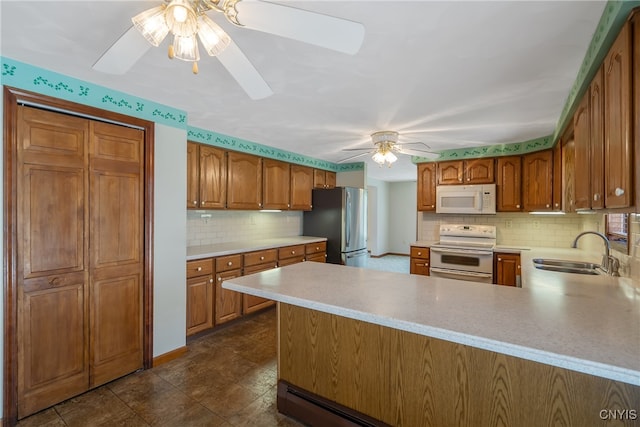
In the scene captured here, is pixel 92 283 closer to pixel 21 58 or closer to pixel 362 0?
pixel 21 58

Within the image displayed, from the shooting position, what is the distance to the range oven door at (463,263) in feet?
12.6

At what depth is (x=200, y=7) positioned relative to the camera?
1126 millimetres

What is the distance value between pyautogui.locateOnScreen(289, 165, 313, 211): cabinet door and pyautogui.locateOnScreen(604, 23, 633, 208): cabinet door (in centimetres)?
363

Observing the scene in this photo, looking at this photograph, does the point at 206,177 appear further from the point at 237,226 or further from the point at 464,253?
the point at 464,253

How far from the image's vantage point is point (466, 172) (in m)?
4.32

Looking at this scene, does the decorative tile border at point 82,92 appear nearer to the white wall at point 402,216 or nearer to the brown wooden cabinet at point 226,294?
the brown wooden cabinet at point 226,294

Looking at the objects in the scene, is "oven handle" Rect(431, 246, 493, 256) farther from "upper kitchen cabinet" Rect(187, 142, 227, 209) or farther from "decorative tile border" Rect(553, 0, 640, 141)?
"upper kitchen cabinet" Rect(187, 142, 227, 209)

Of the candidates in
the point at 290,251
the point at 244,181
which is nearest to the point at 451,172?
the point at 290,251

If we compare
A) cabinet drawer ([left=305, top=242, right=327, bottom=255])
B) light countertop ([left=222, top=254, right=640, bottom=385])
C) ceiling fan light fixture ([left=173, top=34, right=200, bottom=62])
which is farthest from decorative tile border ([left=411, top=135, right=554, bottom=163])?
ceiling fan light fixture ([left=173, top=34, right=200, bottom=62])

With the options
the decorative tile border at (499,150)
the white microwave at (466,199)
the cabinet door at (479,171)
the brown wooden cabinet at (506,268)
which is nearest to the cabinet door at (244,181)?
the decorative tile border at (499,150)

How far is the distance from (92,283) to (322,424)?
74.6 inches

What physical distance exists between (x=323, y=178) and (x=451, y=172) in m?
2.10

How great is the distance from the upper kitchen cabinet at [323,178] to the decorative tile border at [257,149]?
3.0 inches

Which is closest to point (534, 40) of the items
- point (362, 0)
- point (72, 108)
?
point (362, 0)
